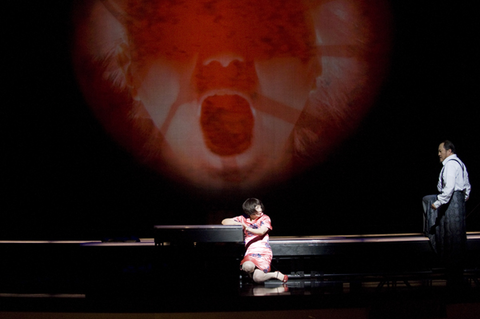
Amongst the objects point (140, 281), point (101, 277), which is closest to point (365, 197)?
point (140, 281)

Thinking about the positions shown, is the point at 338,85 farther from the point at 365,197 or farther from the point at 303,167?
the point at 365,197

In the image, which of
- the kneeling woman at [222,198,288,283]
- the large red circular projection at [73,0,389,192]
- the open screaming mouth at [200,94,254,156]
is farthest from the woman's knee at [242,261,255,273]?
the open screaming mouth at [200,94,254,156]

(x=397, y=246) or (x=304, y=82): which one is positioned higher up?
(x=304, y=82)

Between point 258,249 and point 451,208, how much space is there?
1.87 meters

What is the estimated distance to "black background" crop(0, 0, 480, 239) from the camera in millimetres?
5004

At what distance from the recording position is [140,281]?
339 cm

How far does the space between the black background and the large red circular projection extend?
0.22 metres

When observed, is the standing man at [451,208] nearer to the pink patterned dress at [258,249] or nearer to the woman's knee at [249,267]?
the pink patterned dress at [258,249]

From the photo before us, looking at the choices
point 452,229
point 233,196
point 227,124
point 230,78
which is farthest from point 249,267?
point 230,78

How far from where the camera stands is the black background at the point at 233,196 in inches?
197

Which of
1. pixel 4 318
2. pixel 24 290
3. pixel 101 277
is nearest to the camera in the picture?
pixel 4 318

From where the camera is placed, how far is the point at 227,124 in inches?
199

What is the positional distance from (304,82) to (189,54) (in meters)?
1.57

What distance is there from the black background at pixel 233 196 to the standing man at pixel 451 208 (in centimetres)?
136
